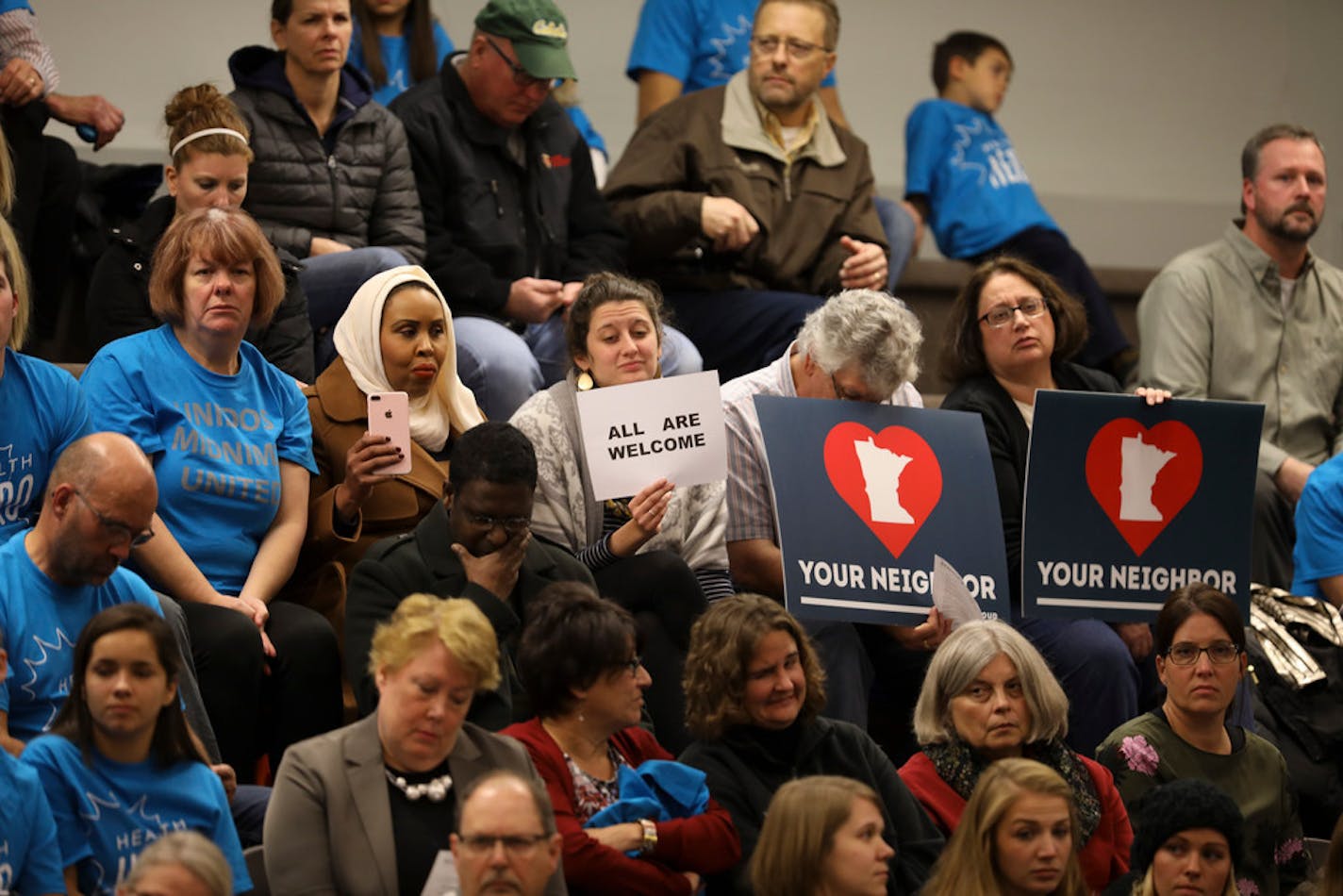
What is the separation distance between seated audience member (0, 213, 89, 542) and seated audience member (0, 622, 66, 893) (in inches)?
36.5

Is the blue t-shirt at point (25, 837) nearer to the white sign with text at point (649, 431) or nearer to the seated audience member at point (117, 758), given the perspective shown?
the seated audience member at point (117, 758)

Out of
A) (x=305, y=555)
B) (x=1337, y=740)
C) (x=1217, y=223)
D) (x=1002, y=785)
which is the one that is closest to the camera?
(x=1002, y=785)

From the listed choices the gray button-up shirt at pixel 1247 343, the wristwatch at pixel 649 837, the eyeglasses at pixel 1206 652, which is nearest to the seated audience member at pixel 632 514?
the wristwatch at pixel 649 837

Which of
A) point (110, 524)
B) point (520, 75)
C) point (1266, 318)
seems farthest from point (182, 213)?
point (1266, 318)

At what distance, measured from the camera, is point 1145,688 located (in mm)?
5762

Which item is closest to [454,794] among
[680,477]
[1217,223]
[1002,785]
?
[1002,785]

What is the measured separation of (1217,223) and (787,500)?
4996 mm

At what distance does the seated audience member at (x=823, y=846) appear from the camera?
3.94m

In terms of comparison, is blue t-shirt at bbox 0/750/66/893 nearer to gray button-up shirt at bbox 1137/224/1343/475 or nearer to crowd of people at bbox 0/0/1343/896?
crowd of people at bbox 0/0/1343/896

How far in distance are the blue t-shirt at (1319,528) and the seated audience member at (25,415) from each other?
338 centimetres

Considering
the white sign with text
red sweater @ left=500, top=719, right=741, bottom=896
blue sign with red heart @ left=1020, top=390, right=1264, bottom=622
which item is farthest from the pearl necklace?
blue sign with red heart @ left=1020, top=390, right=1264, bottom=622

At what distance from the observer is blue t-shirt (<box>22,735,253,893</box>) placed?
368cm

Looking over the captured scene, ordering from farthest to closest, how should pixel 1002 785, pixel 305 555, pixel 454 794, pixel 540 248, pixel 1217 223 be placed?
pixel 1217 223 < pixel 540 248 < pixel 305 555 < pixel 1002 785 < pixel 454 794

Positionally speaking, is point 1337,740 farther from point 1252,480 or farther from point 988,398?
point 988,398
